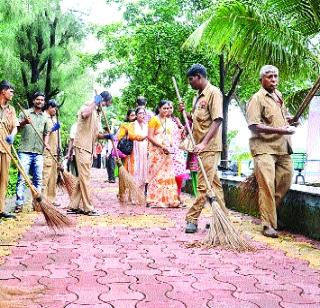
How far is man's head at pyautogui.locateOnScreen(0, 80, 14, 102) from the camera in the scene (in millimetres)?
6805

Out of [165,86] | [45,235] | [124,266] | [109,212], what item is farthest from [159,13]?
[124,266]

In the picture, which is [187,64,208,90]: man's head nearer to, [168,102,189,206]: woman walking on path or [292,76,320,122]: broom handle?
[292,76,320,122]: broom handle

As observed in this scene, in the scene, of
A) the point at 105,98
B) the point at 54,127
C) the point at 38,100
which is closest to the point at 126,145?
the point at 54,127

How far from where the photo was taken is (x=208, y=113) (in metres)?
5.87

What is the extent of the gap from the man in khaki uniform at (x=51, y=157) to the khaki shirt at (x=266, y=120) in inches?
143

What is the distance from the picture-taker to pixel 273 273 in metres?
3.86

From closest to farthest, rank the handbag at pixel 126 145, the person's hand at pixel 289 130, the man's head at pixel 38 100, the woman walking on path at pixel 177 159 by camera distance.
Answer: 1. the person's hand at pixel 289 130
2. the man's head at pixel 38 100
3. the woman walking on path at pixel 177 159
4. the handbag at pixel 126 145

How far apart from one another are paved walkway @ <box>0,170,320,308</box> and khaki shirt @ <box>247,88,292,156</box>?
93 centimetres

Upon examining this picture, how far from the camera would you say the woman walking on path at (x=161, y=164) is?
877cm

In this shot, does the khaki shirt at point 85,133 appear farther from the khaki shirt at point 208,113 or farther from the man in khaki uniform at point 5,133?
the khaki shirt at point 208,113

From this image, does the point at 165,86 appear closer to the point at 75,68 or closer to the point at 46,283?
the point at 75,68

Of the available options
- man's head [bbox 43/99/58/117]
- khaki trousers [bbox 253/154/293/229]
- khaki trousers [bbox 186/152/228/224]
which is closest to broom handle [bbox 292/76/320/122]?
khaki trousers [bbox 253/154/293/229]

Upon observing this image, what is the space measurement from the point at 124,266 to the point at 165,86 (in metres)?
15.7

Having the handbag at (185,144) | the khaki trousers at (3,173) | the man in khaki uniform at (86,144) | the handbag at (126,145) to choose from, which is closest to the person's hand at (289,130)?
the man in khaki uniform at (86,144)
